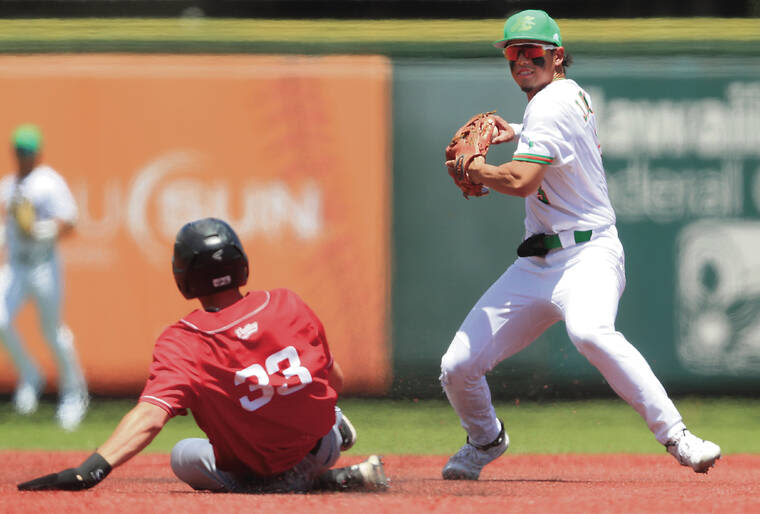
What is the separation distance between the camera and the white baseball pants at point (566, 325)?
4527 mm

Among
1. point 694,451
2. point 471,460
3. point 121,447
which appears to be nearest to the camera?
point 121,447

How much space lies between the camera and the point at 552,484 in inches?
190

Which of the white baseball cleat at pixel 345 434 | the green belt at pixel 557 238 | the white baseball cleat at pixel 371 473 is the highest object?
the green belt at pixel 557 238

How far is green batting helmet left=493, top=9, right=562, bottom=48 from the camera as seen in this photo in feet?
15.6

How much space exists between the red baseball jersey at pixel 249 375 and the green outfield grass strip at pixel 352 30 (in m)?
4.49

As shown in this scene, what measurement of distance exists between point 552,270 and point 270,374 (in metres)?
1.47

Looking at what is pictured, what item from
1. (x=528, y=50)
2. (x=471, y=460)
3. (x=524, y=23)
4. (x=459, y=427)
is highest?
(x=524, y=23)

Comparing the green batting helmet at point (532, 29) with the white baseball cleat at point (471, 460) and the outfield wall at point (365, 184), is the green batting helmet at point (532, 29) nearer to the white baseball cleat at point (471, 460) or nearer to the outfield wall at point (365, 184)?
the white baseball cleat at point (471, 460)

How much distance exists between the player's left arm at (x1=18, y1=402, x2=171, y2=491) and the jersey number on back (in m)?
0.27

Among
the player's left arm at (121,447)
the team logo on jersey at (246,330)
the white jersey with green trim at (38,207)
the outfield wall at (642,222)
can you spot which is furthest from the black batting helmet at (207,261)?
the outfield wall at (642,222)

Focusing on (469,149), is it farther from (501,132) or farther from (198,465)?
(198,465)

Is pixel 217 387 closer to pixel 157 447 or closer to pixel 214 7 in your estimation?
pixel 157 447

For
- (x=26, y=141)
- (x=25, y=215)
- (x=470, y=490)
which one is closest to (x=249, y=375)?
(x=470, y=490)

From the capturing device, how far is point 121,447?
11.8 ft
